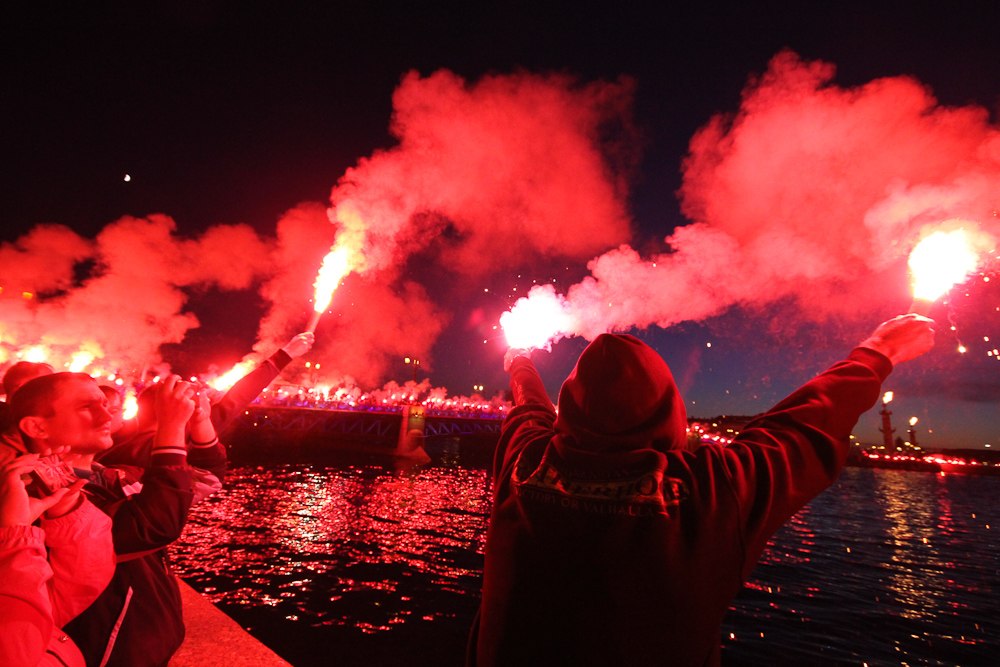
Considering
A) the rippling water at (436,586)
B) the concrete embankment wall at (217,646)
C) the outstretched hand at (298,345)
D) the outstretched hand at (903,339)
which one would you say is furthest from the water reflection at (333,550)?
the outstretched hand at (903,339)

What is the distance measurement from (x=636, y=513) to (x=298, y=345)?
4750 mm

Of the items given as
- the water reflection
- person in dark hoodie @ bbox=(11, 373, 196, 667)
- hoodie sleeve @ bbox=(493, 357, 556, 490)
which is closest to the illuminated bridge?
the water reflection

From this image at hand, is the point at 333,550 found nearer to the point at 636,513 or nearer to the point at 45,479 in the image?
the point at 45,479

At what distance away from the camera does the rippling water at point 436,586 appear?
10.1 m

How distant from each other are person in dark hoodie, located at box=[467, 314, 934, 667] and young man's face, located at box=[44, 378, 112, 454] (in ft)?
7.49

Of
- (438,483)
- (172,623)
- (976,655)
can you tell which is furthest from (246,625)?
(438,483)

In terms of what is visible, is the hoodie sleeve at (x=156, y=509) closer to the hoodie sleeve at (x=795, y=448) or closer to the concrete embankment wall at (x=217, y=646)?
the hoodie sleeve at (x=795, y=448)

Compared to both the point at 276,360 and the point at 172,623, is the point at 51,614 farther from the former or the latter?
the point at 276,360

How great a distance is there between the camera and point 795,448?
1.78 metres

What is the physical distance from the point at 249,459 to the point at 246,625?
3641 centimetres

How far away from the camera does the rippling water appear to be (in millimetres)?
10141

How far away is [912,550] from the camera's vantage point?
2448 centimetres

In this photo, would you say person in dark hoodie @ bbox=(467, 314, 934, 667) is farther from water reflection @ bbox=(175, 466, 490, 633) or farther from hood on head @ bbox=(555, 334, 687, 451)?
water reflection @ bbox=(175, 466, 490, 633)

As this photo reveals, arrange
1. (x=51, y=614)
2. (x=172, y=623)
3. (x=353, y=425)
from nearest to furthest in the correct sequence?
1. (x=51, y=614)
2. (x=172, y=623)
3. (x=353, y=425)
